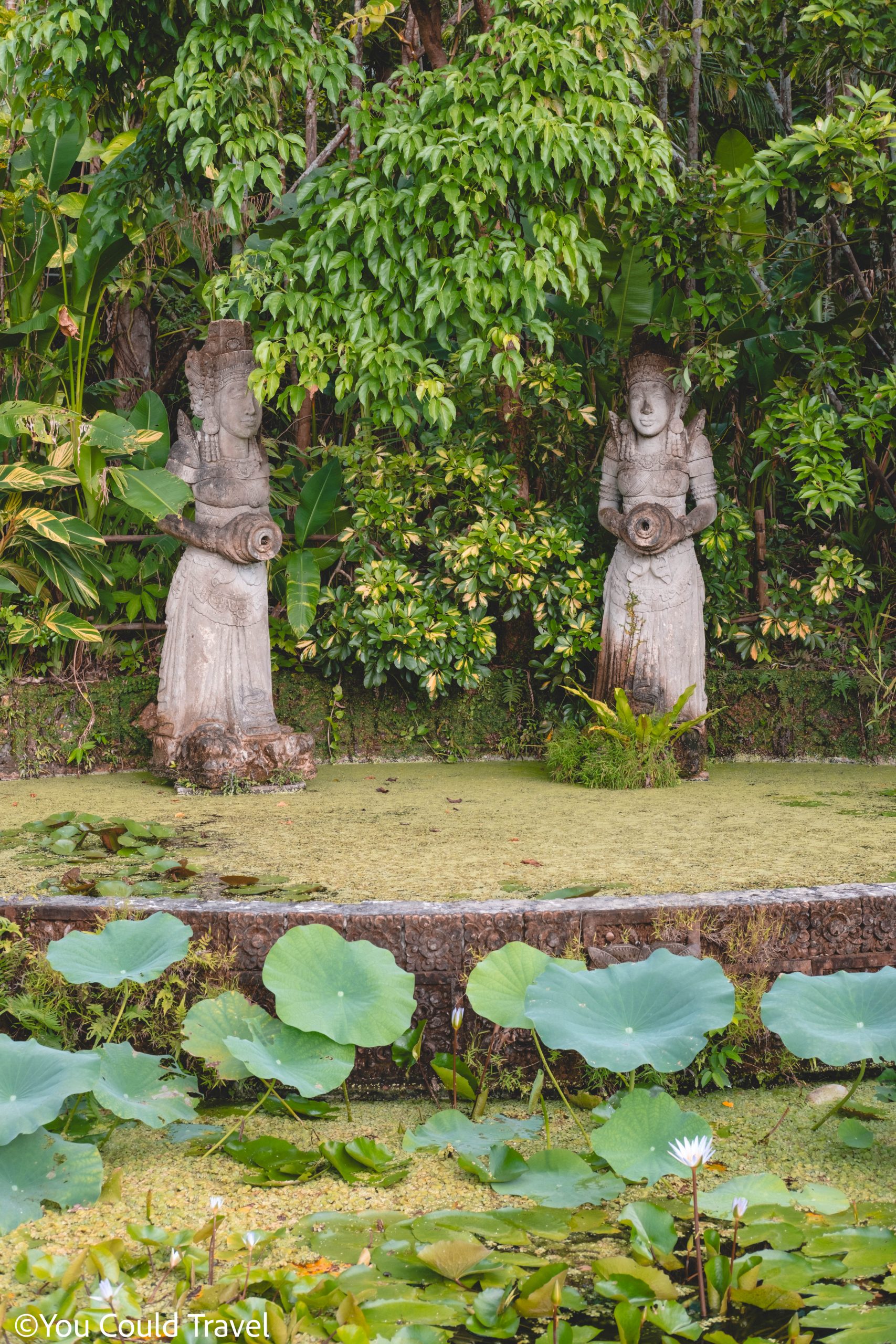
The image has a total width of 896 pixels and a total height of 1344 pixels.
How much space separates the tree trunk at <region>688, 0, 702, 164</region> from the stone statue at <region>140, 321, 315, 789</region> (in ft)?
7.90

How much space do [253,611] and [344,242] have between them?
5.27 feet

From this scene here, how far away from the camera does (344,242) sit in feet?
15.1

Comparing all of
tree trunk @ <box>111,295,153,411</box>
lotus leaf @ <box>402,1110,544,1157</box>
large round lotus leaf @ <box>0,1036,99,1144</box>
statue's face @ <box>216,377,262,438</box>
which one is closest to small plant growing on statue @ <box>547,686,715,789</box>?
statue's face @ <box>216,377,262,438</box>

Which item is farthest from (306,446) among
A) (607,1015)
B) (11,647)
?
(607,1015)

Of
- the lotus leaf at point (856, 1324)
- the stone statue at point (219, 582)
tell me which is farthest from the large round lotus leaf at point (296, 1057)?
the stone statue at point (219, 582)

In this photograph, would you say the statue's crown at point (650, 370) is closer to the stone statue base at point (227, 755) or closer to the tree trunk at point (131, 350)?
the stone statue base at point (227, 755)

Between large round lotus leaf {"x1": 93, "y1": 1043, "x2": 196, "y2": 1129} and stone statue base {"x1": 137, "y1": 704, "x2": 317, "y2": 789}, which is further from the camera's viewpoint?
stone statue base {"x1": 137, "y1": 704, "x2": 317, "y2": 789}

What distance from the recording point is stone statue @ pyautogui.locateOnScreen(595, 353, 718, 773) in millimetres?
5352

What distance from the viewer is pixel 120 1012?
251cm

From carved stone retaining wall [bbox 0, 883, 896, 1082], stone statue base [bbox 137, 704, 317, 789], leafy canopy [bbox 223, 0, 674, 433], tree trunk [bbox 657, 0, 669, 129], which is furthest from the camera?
tree trunk [bbox 657, 0, 669, 129]

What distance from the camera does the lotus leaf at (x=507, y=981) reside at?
7.64ft

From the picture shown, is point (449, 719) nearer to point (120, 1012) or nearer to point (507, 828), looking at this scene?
point (507, 828)

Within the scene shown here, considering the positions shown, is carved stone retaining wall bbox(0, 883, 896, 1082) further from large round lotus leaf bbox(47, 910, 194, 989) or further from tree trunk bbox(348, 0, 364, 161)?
tree trunk bbox(348, 0, 364, 161)

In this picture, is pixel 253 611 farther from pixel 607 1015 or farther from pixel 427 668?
pixel 607 1015
